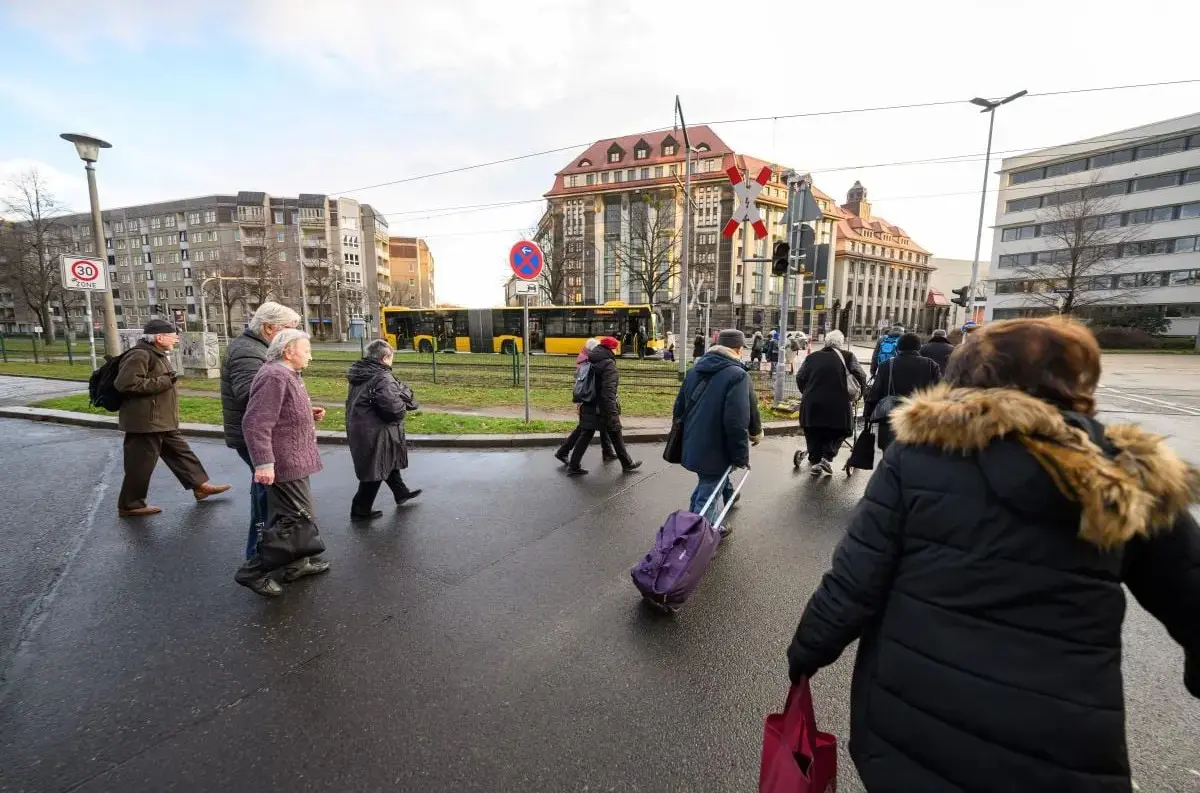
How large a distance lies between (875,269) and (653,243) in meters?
63.2

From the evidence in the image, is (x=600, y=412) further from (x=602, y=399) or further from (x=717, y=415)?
(x=717, y=415)

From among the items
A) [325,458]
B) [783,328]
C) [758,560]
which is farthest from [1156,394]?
[325,458]

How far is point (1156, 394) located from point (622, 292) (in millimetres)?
53890

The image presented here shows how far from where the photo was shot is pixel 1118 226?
4862cm

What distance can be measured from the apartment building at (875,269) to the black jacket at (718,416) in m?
83.6

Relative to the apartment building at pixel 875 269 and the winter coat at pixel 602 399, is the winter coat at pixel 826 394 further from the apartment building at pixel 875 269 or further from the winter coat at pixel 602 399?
the apartment building at pixel 875 269

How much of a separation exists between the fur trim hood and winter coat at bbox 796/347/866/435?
17.1ft

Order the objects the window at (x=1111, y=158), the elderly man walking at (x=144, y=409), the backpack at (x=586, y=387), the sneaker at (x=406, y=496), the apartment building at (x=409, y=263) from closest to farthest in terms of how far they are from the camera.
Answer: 1. the elderly man walking at (x=144, y=409)
2. the sneaker at (x=406, y=496)
3. the backpack at (x=586, y=387)
4. the window at (x=1111, y=158)
5. the apartment building at (x=409, y=263)

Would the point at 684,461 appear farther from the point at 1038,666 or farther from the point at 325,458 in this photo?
the point at 325,458

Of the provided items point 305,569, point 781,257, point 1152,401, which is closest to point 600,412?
point 305,569

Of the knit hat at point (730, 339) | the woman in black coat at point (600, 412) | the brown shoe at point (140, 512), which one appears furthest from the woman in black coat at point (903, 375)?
the brown shoe at point (140, 512)

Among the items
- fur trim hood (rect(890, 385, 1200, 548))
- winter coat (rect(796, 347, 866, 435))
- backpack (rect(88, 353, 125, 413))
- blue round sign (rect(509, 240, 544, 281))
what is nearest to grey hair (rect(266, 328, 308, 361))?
backpack (rect(88, 353, 125, 413))

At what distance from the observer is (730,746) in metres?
2.35

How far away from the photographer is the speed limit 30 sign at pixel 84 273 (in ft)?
40.4
